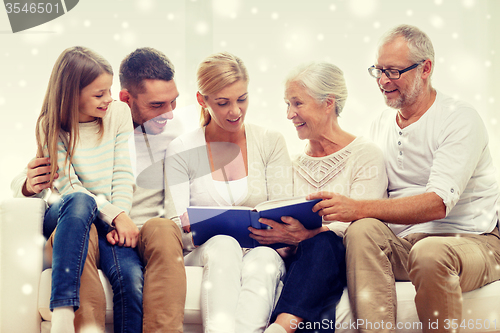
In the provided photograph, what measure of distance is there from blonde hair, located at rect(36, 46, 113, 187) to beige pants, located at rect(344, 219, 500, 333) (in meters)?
1.05

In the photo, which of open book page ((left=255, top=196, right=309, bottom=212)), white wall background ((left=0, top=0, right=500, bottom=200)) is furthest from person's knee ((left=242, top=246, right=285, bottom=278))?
white wall background ((left=0, top=0, right=500, bottom=200))

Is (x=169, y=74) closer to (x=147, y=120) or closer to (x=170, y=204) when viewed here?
(x=147, y=120)

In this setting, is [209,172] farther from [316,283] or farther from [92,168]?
[316,283]

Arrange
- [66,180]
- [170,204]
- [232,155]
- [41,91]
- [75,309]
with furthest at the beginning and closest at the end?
[41,91]
[232,155]
[170,204]
[66,180]
[75,309]

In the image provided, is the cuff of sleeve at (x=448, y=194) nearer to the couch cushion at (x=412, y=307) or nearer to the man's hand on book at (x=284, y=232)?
the couch cushion at (x=412, y=307)

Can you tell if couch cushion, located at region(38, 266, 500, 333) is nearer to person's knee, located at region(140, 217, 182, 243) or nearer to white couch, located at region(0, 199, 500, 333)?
white couch, located at region(0, 199, 500, 333)

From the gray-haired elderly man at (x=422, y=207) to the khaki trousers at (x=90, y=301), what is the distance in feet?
2.37

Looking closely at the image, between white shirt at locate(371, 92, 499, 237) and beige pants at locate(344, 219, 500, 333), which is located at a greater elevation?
white shirt at locate(371, 92, 499, 237)

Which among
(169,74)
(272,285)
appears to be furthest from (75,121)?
(272,285)

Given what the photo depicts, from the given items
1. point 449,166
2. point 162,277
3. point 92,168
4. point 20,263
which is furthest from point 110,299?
point 449,166

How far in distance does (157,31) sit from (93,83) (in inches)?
37.2

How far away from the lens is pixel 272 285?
137cm

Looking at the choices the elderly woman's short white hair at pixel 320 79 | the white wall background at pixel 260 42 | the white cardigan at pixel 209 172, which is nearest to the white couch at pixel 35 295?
the white cardigan at pixel 209 172

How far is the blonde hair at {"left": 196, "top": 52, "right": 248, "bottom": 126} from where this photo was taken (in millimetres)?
1682
